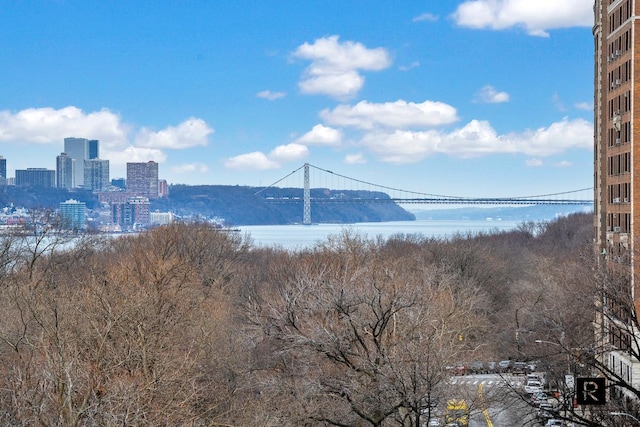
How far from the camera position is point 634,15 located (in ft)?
169

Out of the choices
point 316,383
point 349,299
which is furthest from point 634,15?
point 316,383

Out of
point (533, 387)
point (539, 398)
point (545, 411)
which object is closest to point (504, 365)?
point (533, 387)

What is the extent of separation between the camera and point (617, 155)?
5572 cm

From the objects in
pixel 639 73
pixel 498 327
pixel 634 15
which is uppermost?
pixel 634 15

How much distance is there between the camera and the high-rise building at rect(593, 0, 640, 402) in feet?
169

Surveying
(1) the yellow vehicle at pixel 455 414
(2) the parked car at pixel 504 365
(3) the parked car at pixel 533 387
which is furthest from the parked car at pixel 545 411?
(2) the parked car at pixel 504 365

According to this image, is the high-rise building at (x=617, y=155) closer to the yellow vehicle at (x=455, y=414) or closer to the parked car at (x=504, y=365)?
the yellow vehicle at (x=455, y=414)

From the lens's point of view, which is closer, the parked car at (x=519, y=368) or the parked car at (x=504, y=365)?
the parked car at (x=519, y=368)

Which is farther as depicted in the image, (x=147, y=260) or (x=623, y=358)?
(x=147, y=260)

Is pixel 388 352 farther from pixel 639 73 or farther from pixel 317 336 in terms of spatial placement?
pixel 639 73

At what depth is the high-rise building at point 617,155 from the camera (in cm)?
5138

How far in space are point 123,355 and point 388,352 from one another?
9.84 meters

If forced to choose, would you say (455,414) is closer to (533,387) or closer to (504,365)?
(533,387)

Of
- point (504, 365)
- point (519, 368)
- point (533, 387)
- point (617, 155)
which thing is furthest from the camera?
point (504, 365)
